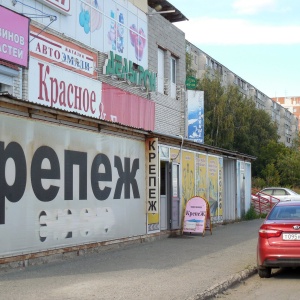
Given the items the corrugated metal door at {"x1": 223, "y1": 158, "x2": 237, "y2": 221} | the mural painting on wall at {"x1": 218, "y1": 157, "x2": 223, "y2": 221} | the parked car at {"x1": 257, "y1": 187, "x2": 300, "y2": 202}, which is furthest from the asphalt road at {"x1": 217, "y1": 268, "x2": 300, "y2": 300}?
the parked car at {"x1": 257, "y1": 187, "x2": 300, "y2": 202}

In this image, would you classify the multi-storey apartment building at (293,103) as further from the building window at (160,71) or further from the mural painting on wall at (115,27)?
the mural painting on wall at (115,27)

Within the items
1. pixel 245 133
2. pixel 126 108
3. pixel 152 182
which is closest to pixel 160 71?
pixel 126 108

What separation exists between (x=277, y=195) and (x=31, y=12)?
75.1 ft

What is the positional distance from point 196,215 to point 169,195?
4.05 ft

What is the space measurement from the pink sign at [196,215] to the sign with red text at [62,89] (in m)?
4.44

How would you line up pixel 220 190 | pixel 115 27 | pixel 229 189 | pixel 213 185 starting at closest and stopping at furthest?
pixel 115 27 < pixel 213 185 < pixel 220 190 < pixel 229 189

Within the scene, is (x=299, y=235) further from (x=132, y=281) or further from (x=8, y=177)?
(x=8, y=177)

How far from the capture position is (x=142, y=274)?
10883 millimetres

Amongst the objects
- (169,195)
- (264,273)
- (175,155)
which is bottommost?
(264,273)

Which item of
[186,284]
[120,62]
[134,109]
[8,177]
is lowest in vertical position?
[186,284]

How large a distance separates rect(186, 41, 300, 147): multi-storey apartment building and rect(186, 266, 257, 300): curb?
56612 mm

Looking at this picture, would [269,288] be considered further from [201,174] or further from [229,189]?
[229,189]

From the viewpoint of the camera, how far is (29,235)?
11.6 metres

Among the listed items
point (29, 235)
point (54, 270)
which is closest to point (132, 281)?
point (54, 270)
